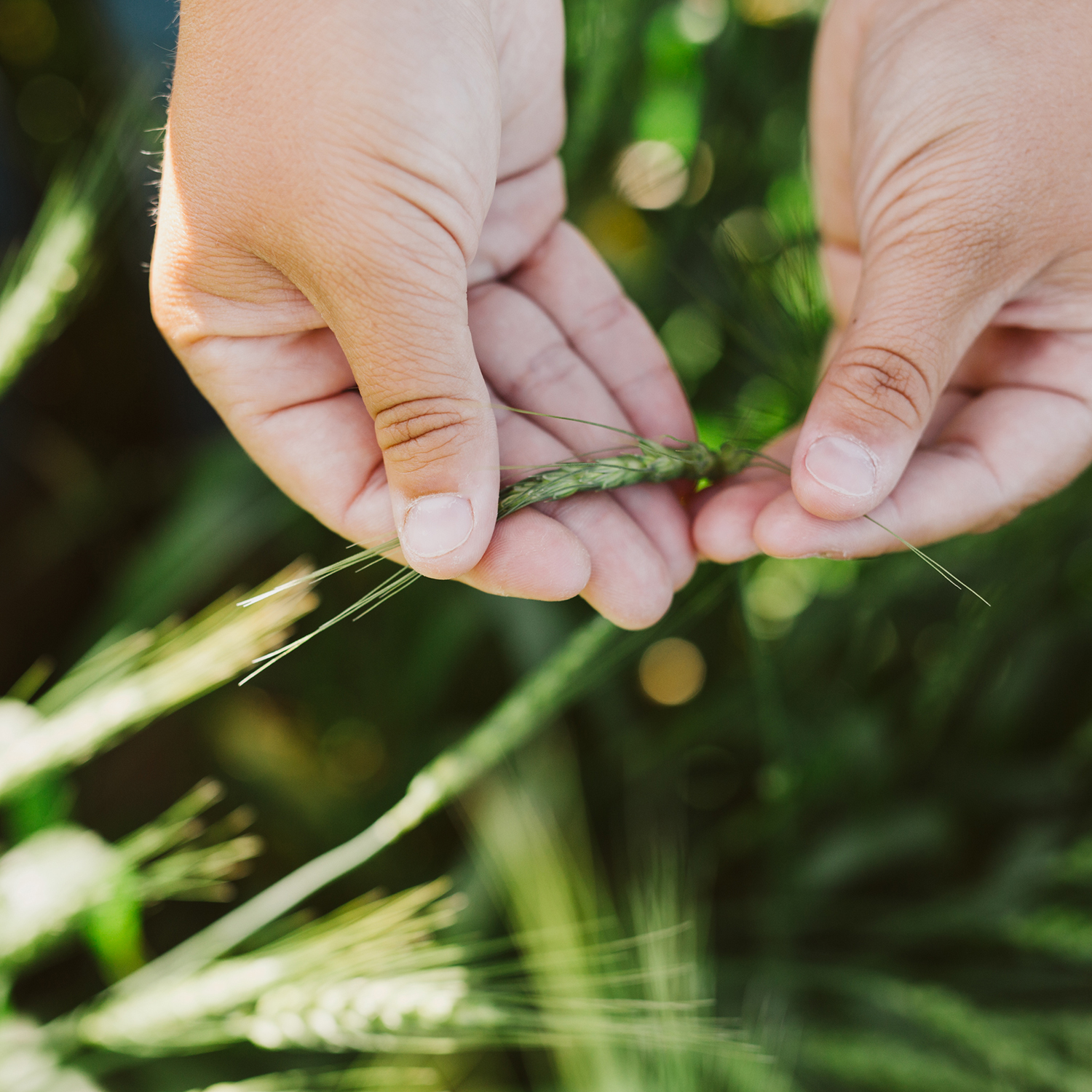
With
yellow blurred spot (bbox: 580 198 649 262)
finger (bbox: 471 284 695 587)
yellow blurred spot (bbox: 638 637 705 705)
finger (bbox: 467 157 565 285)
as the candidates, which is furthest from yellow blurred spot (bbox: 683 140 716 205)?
yellow blurred spot (bbox: 638 637 705 705)

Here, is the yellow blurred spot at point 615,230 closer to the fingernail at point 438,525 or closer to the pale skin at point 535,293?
the pale skin at point 535,293

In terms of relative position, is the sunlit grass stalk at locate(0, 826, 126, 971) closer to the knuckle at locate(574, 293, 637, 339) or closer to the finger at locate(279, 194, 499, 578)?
the finger at locate(279, 194, 499, 578)

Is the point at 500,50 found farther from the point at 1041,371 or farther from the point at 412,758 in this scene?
the point at 412,758

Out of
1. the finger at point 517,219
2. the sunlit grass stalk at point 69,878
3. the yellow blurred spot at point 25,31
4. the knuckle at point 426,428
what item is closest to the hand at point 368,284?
the knuckle at point 426,428

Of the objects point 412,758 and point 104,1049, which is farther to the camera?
point 412,758

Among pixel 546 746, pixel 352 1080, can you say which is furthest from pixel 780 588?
pixel 352 1080

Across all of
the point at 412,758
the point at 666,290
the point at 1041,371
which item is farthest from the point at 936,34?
the point at 412,758
